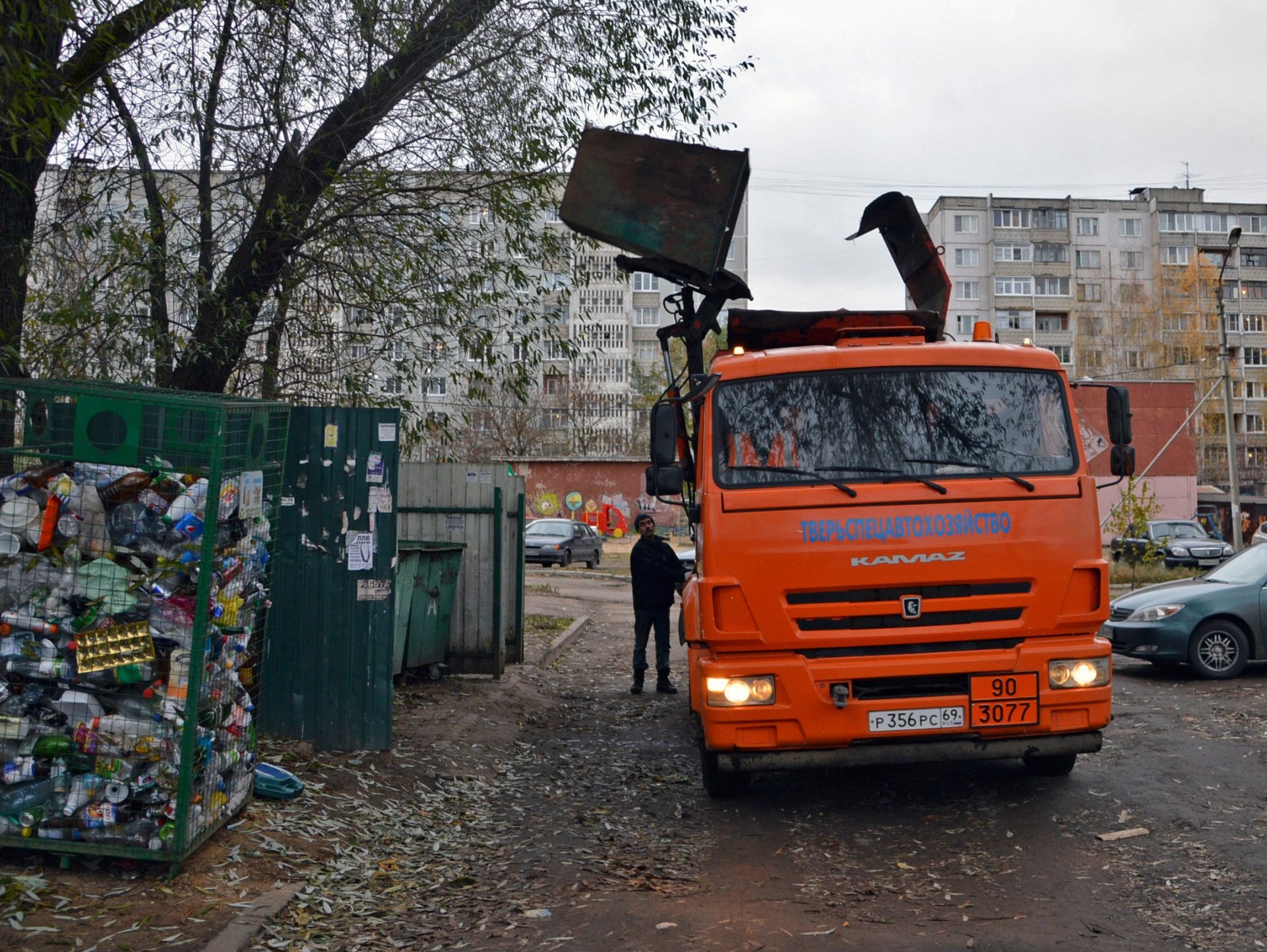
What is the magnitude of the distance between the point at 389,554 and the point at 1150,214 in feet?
280

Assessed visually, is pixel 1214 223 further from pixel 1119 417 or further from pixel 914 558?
pixel 914 558

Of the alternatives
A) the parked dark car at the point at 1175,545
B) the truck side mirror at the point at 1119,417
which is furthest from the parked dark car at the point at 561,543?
the truck side mirror at the point at 1119,417

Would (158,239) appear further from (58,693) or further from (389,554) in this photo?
(58,693)

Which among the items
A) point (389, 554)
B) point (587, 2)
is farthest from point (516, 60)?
point (389, 554)

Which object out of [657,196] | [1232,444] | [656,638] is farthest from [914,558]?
[1232,444]

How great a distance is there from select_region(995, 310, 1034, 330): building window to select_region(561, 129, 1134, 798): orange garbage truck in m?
78.1

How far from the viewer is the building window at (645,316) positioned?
7794 centimetres

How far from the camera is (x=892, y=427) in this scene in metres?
6.62

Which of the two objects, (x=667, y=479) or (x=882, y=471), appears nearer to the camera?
(x=882, y=471)

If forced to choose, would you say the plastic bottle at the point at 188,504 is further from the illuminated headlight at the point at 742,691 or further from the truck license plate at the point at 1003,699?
the truck license plate at the point at 1003,699

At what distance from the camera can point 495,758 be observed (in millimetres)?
8672

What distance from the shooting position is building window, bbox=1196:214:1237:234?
80.7 metres

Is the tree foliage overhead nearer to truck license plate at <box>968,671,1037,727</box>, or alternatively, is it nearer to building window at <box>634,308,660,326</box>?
truck license plate at <box>968,671,1037,727</box>

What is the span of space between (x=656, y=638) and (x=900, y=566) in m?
5.90
